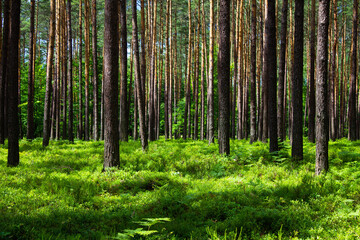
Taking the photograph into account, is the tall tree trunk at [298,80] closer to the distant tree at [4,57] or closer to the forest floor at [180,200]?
the forest floor at [180,200]

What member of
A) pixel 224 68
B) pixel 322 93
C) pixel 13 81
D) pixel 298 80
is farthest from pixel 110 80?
pixel 298 80

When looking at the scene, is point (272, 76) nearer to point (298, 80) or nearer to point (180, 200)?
point (298, 80)

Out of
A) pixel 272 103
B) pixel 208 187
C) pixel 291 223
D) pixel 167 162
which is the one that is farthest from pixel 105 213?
pixel 272 103

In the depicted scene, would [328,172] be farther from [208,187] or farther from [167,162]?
[167,162]

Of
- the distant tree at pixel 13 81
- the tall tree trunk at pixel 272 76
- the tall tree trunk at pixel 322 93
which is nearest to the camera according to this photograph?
the tall tree trunk at pixel 322 93

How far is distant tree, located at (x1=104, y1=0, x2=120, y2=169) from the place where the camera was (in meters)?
8.12

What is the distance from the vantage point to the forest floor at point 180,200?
169 inches

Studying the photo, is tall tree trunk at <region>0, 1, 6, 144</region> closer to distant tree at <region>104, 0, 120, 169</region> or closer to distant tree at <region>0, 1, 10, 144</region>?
distant tree at <region>0, 1, 10, 144</region>

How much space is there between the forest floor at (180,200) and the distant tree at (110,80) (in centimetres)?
65

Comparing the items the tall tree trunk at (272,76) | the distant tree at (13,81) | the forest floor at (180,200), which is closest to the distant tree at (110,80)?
the forest floor at (180,200)

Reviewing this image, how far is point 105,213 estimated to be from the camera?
5199 mm

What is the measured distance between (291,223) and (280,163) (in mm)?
4721

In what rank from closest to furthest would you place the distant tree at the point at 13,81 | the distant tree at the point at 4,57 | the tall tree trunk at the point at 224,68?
the distant tree at the point at 13,81, the tall tree trunk at the point at 224,68, the distant tree at the point at 4,57

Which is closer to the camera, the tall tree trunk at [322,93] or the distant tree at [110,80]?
the tall tree trunk at [322,93]
